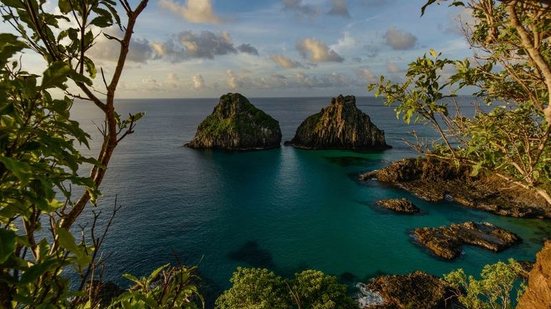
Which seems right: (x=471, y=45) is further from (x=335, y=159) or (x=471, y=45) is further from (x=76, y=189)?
(x=335, y=159)

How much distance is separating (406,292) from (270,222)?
27261 millimetres

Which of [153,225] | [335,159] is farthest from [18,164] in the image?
[335,159]

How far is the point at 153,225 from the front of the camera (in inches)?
2180

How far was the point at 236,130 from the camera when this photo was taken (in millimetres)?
119062

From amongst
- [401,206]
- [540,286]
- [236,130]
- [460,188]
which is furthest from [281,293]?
[236,130]

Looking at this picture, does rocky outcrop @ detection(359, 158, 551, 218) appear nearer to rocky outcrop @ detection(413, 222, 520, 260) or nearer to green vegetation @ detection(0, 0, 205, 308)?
rocky outcrop @ detection(413, 222, 520, 260)

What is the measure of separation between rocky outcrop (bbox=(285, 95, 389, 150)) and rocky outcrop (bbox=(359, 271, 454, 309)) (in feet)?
270

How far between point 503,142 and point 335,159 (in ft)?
322

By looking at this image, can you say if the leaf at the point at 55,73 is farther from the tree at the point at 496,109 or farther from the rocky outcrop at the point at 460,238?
the rocky outcrop at the point at 460,238

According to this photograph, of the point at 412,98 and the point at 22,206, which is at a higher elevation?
the point at 412,98

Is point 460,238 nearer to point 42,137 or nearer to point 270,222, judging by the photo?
point 270,222

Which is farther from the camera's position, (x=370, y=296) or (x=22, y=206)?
(x=370, y=296)

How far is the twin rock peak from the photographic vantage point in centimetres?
11900

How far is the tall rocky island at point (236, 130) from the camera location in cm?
11925
